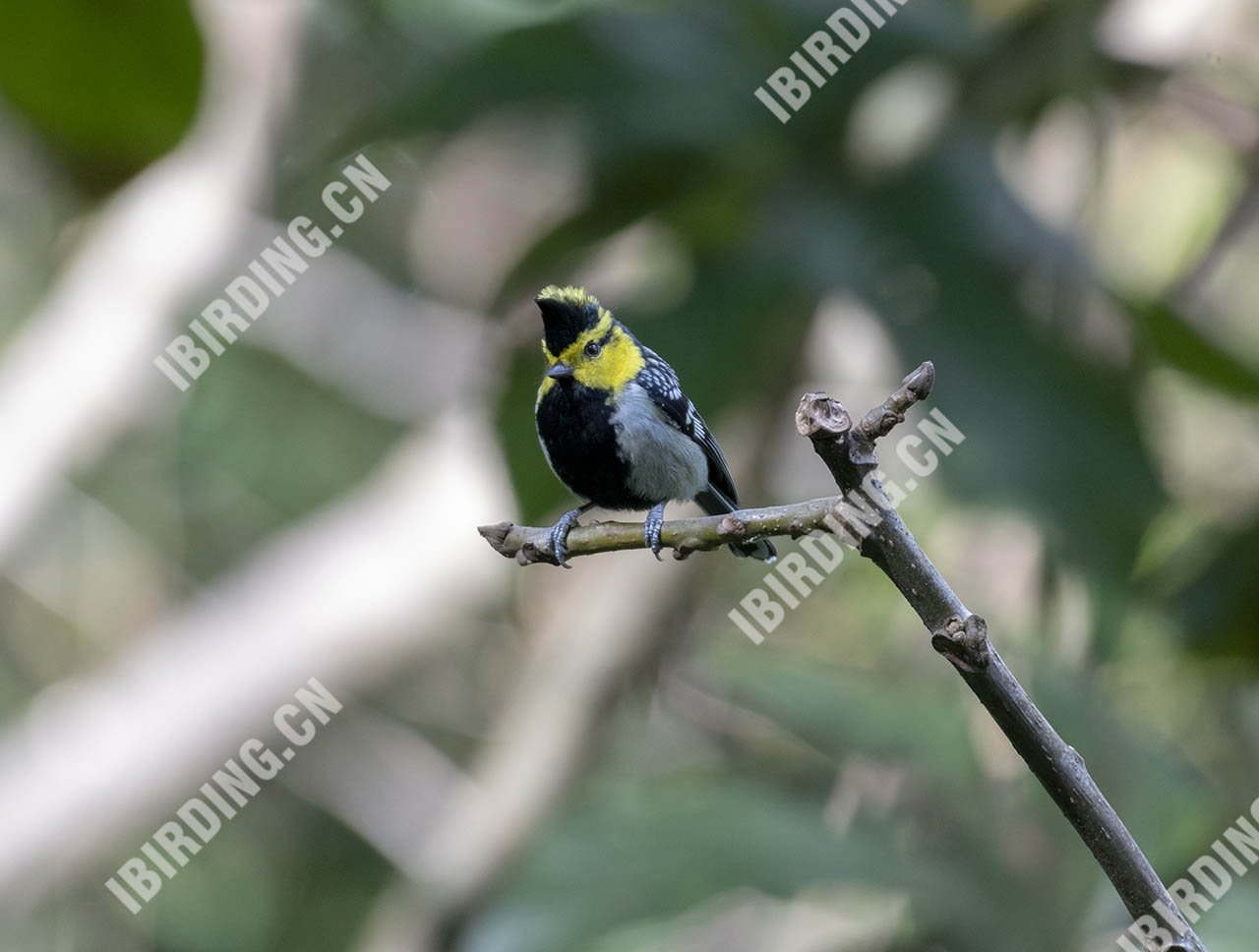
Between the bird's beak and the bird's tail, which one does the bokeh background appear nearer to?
the bird's tail

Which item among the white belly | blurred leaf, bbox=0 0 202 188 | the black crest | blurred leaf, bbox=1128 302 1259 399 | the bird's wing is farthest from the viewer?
blurred leaf, bbox=1128 302 1259 399

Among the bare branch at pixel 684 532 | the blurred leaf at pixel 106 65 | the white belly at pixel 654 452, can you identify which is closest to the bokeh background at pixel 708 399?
the blurred leaf at pixel 106 65

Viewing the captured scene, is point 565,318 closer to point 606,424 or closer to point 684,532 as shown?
point 606,424

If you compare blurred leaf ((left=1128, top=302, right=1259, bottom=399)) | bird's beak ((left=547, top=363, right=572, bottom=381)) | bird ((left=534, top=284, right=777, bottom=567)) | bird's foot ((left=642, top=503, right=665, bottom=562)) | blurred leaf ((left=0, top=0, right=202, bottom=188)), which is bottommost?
blurred leaf ((left=1128, top=302, right=1259, bottom=399))

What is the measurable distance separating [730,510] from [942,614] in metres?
0.61

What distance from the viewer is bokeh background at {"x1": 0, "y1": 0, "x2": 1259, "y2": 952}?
103 inches

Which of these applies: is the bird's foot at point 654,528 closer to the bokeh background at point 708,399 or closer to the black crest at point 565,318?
the black crest at point 565,318

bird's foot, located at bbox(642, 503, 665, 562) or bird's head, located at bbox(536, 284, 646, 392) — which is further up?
bird's head, located at bbox(536, 284, 646, 392)

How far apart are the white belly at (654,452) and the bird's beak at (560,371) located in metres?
0.08

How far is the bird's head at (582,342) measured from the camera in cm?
125

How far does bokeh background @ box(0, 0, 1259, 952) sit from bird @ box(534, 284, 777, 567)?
2.66 feet

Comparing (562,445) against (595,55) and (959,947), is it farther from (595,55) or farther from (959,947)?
(959,947)

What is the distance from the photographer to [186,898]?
856 centimetres

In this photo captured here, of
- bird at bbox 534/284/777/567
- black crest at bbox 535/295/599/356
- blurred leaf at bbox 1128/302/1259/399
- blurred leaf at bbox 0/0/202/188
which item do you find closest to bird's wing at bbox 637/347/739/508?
bird at bbox 534/284/777/567
